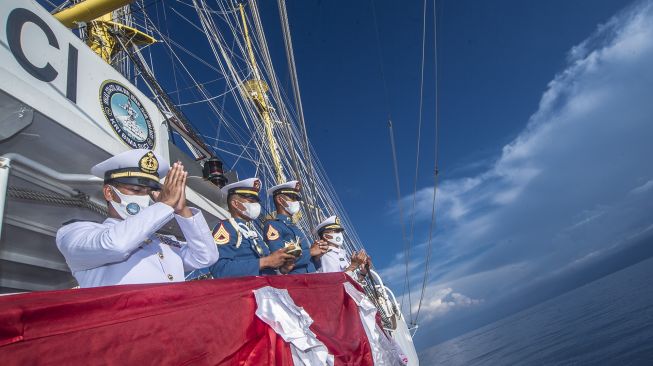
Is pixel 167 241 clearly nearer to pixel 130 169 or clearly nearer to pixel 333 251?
pixel 130 169

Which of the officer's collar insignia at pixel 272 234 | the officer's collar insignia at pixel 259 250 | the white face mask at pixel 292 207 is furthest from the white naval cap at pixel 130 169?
the white face mask at pixel 292 207

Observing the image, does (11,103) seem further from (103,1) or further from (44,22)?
(103,1)

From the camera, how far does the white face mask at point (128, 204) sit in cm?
196

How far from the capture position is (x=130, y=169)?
2033mm

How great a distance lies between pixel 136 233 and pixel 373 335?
1970 millimetres

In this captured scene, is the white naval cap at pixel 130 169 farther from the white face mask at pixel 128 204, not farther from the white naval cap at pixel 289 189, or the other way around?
the white naval cap at pixel 289 189

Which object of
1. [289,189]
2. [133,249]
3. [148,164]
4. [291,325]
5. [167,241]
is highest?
[289,189]

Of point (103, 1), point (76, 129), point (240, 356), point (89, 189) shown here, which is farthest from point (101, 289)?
point (103, 1)

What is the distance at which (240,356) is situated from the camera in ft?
4.84

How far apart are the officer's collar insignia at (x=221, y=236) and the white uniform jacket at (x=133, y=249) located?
0.58 metres

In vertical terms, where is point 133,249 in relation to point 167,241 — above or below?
below

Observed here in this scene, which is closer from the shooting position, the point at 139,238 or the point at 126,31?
the point at 139,238

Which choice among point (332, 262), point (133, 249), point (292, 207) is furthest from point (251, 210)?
point (332, 262)

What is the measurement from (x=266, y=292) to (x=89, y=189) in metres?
2.17
